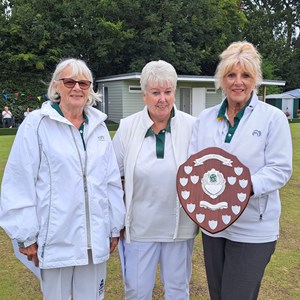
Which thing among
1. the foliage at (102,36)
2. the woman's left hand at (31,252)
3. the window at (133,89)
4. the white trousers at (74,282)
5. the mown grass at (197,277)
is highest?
the foliage at (102,36)

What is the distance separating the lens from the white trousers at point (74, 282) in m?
2.51

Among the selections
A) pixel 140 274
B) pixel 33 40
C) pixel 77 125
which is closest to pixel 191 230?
pixel 140 274

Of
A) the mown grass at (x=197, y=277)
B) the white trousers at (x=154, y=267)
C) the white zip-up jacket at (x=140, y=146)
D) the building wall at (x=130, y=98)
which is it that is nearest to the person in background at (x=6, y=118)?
the building wall at (x=130, y=98)

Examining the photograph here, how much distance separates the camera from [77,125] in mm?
2521

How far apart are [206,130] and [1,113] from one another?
889 inches

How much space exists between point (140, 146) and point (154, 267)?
86 cm

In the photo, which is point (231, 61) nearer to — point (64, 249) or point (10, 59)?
point (64, 249)

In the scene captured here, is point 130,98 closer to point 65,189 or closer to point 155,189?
point 155,189

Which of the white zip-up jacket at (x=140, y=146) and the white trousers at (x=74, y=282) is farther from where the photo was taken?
the white zip-up jacket at (x=140, y=146)

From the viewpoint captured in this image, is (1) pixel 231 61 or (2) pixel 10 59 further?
(2) pixel 10 59

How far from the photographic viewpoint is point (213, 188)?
241 centimetres

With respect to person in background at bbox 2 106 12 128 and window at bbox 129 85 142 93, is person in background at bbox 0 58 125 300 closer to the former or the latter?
person in background at bbox 2 106 12 128

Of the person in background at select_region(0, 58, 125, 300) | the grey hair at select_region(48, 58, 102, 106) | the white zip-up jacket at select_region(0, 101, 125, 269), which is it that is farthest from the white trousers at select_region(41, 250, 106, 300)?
the grey hair at select_region(48, 58, 102, 106)

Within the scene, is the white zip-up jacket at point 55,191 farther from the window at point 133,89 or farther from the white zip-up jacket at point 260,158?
the window at point 133,89
